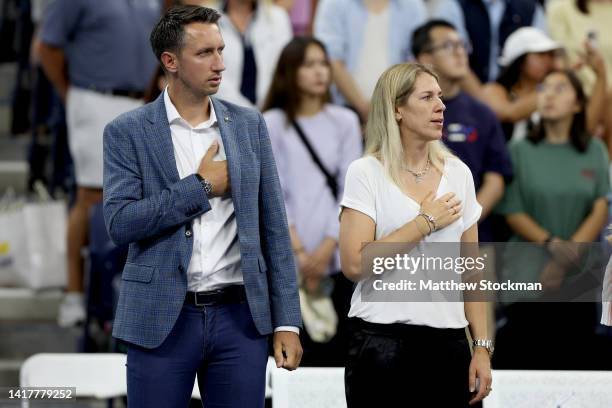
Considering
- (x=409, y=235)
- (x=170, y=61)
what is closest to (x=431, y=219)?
(x=409, y=235)

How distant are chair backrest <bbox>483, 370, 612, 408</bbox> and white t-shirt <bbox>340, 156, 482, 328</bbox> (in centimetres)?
86

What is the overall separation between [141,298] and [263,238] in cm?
41

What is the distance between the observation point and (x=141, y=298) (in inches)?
139

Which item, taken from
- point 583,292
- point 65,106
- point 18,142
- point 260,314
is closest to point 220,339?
point 260,314

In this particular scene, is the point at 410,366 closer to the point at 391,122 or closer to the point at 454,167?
the point at 454,167

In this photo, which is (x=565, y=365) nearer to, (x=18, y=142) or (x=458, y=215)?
(x=458, y=215)

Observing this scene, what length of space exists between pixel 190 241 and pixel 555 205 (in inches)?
103

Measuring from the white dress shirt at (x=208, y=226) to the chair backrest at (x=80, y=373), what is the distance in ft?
4.90

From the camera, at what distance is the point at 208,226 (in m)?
3.56

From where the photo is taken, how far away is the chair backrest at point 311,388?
4527mm

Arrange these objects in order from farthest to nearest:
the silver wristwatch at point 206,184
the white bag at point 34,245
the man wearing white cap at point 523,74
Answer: the white bag at point 34,245 < the man wearing white cap at point 523,74 < the silver wristwatch at point 206,184

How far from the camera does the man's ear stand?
3.61 meters

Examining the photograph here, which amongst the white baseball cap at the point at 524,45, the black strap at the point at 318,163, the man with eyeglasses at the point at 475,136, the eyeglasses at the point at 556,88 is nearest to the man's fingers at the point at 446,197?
the man with eyeglasses at the point at 475,136

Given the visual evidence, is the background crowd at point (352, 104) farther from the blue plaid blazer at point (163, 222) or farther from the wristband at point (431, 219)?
the blue plaid blazer at point (163, 222)
